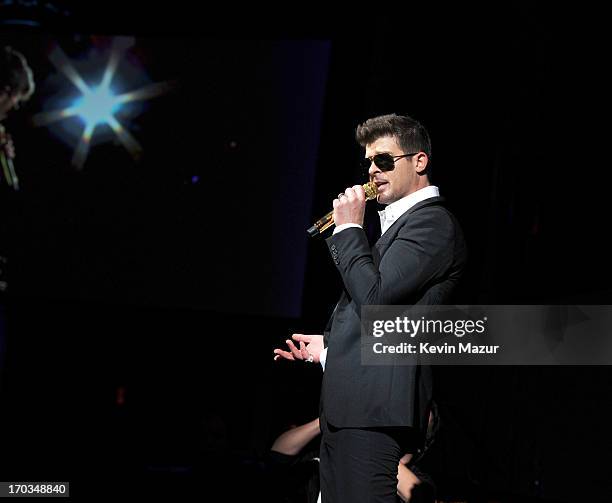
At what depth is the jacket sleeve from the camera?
1941mm

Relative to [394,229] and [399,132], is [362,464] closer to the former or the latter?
[394,229]

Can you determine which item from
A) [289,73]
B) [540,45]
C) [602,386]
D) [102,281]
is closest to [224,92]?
[289,73]

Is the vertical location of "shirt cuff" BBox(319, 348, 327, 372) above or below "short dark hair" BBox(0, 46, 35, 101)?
below

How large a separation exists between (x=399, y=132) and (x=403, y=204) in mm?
216

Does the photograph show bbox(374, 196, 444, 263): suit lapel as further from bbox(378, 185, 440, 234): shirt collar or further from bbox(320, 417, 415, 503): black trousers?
bbox(320, 417, 415, 503): black trousers

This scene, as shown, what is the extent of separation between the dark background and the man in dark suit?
2265 mm

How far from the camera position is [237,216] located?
535cm

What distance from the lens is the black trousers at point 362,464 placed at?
190 cm

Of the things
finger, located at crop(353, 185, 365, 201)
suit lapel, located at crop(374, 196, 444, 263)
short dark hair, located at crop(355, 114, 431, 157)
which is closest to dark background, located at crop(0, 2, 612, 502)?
short dark hair, located at crop(355, 114, 431, 157)

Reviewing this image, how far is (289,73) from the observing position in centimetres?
544

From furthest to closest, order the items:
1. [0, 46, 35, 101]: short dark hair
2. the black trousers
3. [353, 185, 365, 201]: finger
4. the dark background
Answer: [0, 46, 35, 101]: short dark hair
the dark background
[353, 185, 365, 201]: finger
the black trousers

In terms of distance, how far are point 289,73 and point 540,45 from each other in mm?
1724

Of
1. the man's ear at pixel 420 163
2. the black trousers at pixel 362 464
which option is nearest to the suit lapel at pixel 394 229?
the man's ear at pixel 420 163

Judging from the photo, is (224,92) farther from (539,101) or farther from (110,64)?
(539,101)
